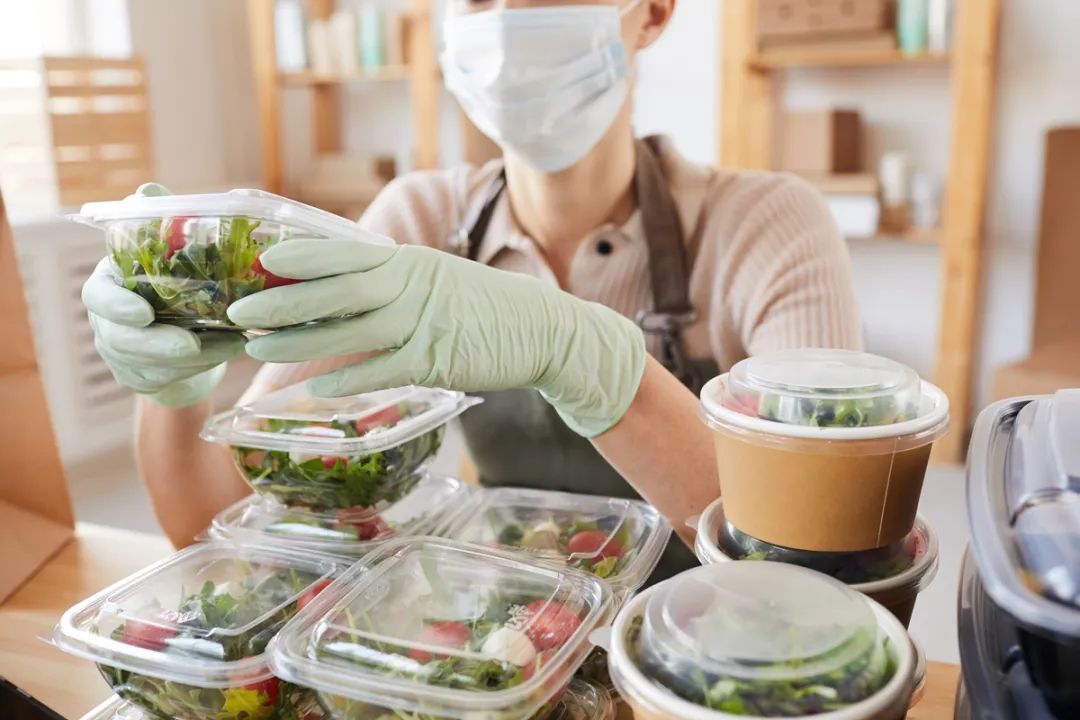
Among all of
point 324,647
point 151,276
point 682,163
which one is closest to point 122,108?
point 682,163

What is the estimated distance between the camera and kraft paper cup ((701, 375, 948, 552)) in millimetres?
658

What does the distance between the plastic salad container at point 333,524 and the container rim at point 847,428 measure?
0.39 meters

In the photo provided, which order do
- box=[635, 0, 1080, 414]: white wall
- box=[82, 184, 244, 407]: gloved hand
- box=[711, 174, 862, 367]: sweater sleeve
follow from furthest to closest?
box=[635, 0, 1080, 414]: white wall → box=[711, 174, 862, 367]: sweater sleeve → box=[82, 184, 244, 407]: gloved hand

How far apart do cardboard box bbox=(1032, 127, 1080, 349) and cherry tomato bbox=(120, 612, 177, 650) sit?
2917 mm

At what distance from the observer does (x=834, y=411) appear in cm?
67

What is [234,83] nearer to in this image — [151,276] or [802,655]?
[151,276]

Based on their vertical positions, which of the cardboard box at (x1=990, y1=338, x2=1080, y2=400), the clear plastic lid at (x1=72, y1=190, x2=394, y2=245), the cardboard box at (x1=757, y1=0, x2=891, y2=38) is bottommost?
the cardboard box at (x1=990, y1=338, x2=1080, y2=400)

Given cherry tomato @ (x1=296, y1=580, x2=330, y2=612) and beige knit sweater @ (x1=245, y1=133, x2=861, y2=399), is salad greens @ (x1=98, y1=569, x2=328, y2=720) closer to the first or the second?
cherry tomato @ (x1=296, y1=580, x2=330, y2=612)

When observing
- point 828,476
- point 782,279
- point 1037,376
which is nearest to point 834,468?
point 828,476

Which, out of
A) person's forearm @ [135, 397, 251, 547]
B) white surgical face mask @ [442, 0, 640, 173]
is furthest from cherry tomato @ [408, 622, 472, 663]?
white surgical face mask @ [442, 0, 640, 173]

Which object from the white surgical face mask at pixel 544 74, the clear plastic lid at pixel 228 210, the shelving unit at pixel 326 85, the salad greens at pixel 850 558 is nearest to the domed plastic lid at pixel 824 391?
the salad greens at pixel 850 558

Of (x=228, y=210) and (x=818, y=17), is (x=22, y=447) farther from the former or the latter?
(x=818, y=17)

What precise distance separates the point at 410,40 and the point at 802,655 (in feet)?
11.5

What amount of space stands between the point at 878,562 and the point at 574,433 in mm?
747
